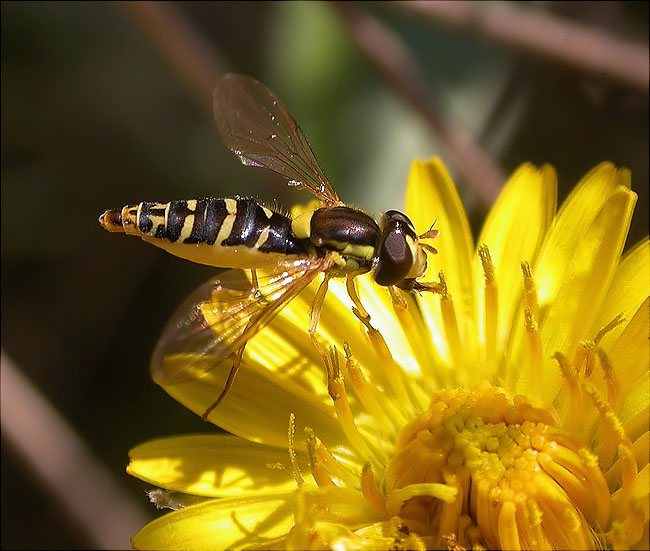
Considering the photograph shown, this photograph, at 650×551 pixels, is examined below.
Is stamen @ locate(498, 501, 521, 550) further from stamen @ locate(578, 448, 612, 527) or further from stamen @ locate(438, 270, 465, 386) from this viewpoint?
stamen @ locate(438, 270, 465, 386)

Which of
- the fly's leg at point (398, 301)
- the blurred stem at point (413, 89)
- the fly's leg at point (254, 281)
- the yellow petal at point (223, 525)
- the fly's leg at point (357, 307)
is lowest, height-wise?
the yellow petal at point (223, 525)

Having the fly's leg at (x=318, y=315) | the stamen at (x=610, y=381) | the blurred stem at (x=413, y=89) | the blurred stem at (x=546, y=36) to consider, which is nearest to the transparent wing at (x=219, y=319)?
the fly's leg at (x=318, y=315)

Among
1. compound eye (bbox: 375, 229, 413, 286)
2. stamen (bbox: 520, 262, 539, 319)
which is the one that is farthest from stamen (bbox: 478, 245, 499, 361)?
compound eye (bbox: 375, 229, 413, 286)

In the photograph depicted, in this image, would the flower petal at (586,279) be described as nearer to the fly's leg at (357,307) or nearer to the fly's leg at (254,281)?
the fly's leg at (357,307)

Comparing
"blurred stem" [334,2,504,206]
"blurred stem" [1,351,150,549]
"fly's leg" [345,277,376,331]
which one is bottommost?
"blurred stem" [1,351,150,549]

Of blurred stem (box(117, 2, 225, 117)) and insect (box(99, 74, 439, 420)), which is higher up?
blurred stem (box(117, 2, 225, 117))

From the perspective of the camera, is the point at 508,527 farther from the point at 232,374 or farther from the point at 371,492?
the point at 232,374

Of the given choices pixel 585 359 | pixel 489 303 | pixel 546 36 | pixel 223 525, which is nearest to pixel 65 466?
pixel 223 525
